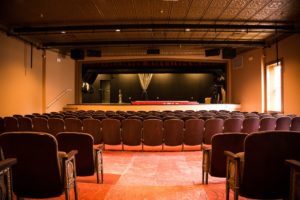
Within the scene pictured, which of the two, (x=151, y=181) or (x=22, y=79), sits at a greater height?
(x=22, y=79)

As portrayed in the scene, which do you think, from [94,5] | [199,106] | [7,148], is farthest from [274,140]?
[199,106]

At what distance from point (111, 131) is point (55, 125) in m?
1.34

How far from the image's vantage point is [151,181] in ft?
12.2

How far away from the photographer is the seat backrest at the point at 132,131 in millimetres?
5793

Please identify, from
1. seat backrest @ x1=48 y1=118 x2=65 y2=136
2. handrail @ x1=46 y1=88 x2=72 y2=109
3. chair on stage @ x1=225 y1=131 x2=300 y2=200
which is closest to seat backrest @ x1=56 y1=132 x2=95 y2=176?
chair on stage @ x1=225 y1=131 x2=300 y2=200

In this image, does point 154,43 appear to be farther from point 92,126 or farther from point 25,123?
point 25,123

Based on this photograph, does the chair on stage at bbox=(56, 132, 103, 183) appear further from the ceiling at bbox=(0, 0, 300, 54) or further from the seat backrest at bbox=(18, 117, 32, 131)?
the ceiling at bbox=(0, 0, 300, 54)

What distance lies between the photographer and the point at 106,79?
817 inches

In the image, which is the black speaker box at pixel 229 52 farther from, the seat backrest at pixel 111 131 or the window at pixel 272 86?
the seat backrest at pixel 111 131

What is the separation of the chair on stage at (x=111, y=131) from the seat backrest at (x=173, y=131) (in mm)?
1091

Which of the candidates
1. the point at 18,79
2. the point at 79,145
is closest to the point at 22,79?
the point at 18,79

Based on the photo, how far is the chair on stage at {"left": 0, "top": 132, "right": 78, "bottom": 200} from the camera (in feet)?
7.50

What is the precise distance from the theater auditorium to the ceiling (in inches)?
1.7

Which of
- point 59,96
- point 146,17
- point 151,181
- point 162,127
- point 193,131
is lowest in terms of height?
point 151,181
